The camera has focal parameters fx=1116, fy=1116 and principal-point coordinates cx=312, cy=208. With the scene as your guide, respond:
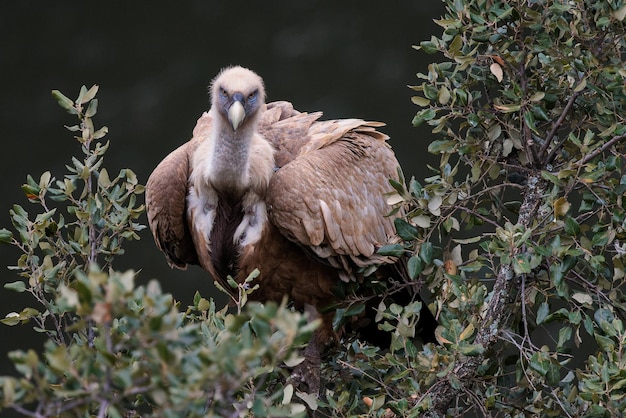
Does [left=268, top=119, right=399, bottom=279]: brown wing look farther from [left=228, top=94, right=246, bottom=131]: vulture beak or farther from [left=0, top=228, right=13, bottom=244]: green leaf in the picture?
[left=0, top=228, right=13, bottom=244]: green leaf

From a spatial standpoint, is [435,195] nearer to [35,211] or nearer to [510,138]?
[510,138]

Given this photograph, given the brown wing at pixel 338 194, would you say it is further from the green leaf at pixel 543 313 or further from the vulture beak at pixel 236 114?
the green leaf at pixel 543 313

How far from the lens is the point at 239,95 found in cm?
301

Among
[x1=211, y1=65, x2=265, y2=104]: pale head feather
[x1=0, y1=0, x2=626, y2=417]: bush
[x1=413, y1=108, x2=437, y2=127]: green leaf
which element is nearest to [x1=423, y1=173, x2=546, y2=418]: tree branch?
[x1=0, y1=0, x2=626, y2=417]: bush

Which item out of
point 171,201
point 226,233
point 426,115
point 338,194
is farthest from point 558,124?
point 171,201

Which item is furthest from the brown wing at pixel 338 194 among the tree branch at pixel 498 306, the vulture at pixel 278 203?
the tree branch at pixel 498 306

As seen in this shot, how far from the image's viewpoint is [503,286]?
2566mm

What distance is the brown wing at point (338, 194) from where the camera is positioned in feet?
10.1

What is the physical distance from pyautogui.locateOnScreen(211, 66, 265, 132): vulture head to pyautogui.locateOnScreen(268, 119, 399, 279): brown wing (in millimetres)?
189

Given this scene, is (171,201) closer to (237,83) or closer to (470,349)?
(237,83)

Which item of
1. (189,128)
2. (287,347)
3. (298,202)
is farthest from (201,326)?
(189,128)

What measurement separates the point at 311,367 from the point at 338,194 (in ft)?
1.80

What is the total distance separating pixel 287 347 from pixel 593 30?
51.9 inches

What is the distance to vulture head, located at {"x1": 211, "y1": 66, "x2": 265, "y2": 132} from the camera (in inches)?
118
